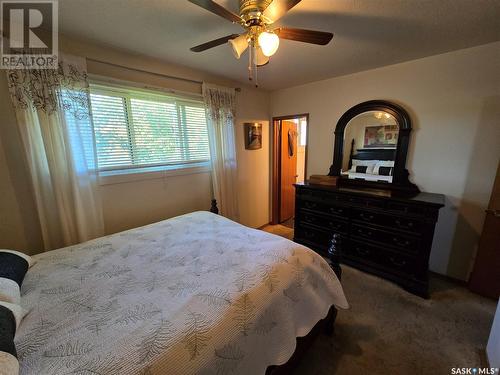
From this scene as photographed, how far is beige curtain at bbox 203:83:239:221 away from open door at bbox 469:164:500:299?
267 centimetres

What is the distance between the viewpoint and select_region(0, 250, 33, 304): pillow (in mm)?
931

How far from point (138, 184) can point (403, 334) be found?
276cm

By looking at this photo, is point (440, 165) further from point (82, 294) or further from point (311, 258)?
point (82, 294)

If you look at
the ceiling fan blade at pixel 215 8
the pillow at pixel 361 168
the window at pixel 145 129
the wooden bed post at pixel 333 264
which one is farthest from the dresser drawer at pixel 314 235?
the ceiling fan blade at pixel 215 8

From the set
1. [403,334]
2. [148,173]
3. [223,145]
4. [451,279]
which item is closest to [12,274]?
[148,173]

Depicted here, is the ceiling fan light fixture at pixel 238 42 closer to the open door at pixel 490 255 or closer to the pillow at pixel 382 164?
the pillow at pixel 382 164

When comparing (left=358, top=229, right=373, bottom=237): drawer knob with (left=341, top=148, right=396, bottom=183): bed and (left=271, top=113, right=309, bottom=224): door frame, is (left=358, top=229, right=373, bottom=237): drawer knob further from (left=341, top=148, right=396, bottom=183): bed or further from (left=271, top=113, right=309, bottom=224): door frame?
(left=271, top=113, right=309, bottom=224): door frame

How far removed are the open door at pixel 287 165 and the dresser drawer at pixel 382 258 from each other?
5.34ft

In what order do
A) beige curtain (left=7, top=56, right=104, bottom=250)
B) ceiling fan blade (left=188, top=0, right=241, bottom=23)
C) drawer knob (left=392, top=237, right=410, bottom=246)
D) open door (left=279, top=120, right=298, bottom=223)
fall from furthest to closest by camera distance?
open door (left=279, top=120, right=298, bottom=223) < drawer knob (left=392, top=237, right=410, bottom=246) < beige curtain (left=7, top=56, right=104, bottom=250) < ceiling fan blade (left=188, top=0, right=241, bottom=23)

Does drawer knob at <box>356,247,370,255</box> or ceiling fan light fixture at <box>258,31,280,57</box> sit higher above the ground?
ceiling fan light fixture at <box>258,31,280,57</box>

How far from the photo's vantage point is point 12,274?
108 cm

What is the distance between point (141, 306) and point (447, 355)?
Answer: 2068 millimetres

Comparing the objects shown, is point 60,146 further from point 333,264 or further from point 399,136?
point 399,136

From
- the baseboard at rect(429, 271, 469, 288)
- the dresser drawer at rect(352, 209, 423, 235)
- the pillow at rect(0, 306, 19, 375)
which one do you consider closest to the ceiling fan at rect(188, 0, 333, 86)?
the pillow at rect(0, 306, 19, 375)
